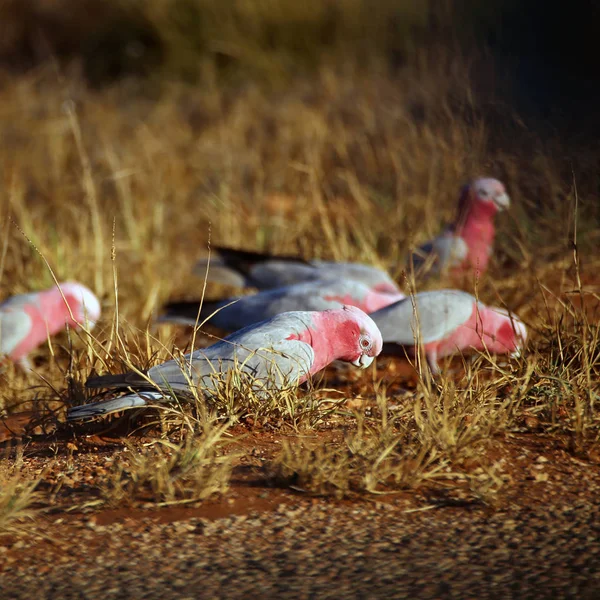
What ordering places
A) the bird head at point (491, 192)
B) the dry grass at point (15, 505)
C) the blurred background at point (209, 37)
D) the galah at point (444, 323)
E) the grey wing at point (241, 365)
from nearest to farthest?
the dry grass at point (15, 505) < the grey wing at point (241, 365) < the galah at point (444, 323) < the bird head at point (491, 192) < the blurred background at point (209, 37)

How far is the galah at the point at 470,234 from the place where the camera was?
4.68 meters

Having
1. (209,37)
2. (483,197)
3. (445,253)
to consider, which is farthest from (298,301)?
(209,37)

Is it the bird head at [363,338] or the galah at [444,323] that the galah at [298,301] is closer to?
the galah at [444,323]

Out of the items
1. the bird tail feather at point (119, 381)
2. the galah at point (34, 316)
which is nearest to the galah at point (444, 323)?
the bird tail feather at point (119, 381)

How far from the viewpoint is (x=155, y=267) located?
584 centimetres

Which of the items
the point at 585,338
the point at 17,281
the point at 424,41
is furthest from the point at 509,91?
the point at 17,281

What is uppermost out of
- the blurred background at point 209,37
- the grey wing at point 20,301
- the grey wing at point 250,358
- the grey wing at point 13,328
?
the blurred background at point 209,37

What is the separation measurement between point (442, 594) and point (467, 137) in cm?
277

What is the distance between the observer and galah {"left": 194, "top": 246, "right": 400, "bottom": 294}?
4.55 m

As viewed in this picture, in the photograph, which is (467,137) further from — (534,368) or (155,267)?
(155,267)

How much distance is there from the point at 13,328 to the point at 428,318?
2.18m

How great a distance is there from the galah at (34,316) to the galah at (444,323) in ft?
5.20

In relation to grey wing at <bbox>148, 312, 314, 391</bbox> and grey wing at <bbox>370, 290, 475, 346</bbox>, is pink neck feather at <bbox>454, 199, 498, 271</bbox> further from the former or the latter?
grey wing at <bbox>148, 312, 314, 391</bbox>

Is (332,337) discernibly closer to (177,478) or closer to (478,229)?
(177,478)
